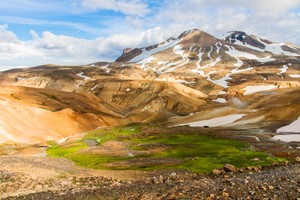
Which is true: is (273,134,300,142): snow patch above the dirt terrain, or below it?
below

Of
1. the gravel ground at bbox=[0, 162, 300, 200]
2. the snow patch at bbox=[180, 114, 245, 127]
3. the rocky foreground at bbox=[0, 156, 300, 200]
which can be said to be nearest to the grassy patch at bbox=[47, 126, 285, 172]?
the rocky foreground at bbox=[0, 156, 300, 200]

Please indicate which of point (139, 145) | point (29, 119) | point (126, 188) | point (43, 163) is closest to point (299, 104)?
point (139, 145)

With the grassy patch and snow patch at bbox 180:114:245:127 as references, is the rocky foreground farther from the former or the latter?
snow patch at bbox 180:114:245:127

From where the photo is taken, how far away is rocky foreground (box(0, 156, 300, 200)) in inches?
1243

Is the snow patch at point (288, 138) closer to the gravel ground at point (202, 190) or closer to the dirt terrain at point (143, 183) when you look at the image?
the dirt terrain at point (143, 183)

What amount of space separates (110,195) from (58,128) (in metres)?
122

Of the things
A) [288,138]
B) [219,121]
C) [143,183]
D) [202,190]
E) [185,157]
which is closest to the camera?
[202,190]

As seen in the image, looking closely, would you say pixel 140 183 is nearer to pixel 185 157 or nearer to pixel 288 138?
pixel 185 157

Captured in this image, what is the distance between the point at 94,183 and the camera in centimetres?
4897

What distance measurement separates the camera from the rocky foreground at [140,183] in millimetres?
31581

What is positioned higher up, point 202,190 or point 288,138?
point 202,190

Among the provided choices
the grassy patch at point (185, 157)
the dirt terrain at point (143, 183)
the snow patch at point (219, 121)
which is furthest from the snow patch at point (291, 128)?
the dirt terrain at point (143, 183)

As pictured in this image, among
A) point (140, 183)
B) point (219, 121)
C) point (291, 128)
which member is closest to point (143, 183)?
point (140, 183)

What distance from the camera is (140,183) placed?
45.0m
